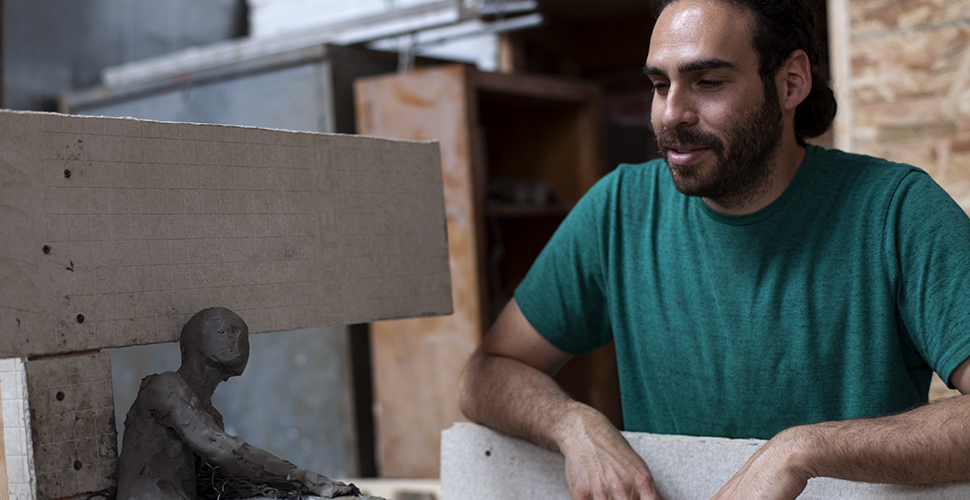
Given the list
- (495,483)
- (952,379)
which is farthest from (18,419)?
(952,379)

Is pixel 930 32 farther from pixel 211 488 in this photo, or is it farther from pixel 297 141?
pixel 211 488

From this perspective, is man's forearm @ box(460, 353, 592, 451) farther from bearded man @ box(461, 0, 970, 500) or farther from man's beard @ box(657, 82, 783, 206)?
man's beard @ box(657, 82, 783, 206)

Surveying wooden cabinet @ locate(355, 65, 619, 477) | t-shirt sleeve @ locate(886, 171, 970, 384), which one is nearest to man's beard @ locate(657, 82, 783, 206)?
t-shirt sleeve @ locate(886, 171, 970, 384)

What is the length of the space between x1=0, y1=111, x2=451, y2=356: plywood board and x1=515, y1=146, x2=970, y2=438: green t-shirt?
34 cm

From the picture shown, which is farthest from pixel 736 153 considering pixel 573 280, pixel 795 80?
pixel 573 280

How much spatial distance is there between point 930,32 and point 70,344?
1.78m

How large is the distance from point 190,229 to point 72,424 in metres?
0.20

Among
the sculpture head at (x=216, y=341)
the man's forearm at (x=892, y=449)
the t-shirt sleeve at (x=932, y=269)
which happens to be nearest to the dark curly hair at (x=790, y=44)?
the t-shirt sleeve at (x=932, y=269)

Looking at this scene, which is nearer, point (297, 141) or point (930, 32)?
point (297, 141)

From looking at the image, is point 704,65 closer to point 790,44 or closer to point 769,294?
point 790,44

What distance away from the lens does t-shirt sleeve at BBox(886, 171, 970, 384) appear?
945 millimetres

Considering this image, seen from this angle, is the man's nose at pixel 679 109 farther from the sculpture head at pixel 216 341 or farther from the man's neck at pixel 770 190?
the sculpture head at pixel 216 341

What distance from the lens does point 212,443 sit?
0.72 meters

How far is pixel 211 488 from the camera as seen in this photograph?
79 cm
